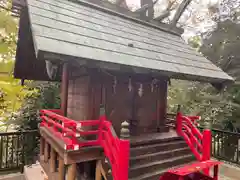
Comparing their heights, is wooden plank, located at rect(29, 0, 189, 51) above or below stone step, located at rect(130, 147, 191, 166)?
above

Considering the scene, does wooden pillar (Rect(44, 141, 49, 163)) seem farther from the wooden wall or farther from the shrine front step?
the shrine front step

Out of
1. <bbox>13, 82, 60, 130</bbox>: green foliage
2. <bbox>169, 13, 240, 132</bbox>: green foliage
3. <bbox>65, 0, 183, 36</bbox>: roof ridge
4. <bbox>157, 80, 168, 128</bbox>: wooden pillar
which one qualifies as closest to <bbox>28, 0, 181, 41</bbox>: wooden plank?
<bbox>65, 0, 183, 36</bbox>: roof ridge

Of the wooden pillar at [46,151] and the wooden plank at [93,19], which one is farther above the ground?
the wooden plank at [93,19]

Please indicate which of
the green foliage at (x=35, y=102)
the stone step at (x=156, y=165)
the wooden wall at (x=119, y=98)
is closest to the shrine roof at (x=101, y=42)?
the wooden wall at (x=119, y=98)

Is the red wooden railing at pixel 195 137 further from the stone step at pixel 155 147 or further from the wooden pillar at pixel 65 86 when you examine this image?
the wooden pillar at pixel 65 86

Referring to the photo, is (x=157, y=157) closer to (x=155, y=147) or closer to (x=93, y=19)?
(x=155, y=147)

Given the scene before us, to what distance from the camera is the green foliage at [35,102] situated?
8078mm

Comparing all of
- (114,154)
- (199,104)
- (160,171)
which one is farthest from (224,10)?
(114,154)

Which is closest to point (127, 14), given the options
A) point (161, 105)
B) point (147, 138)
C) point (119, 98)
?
point (119, 98)

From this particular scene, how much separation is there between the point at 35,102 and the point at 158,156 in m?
6.72

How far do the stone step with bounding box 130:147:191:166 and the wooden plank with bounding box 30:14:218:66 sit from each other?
8.28ft

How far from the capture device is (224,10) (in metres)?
9.85

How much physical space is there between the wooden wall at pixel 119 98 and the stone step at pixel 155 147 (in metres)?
0.70

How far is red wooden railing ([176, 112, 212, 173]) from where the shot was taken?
183 inches
